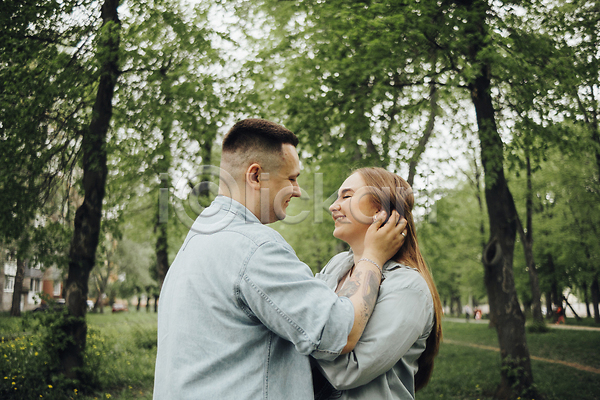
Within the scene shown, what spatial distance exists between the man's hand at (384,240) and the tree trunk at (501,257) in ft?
23.9

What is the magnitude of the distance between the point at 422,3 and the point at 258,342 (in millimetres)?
8265

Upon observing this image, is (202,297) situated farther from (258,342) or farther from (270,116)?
(270,116)

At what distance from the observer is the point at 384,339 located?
2.03 meters

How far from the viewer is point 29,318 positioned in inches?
332

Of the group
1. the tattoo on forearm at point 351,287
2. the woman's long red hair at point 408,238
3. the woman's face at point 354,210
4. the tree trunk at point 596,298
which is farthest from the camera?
the tree trunk at point 596,298

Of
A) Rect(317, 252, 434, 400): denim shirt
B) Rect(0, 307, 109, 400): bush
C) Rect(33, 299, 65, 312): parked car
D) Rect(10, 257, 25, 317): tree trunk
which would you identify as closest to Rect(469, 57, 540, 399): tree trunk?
Rect(317, 252, 434, 400): denim shirt

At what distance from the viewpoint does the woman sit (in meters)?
2.01

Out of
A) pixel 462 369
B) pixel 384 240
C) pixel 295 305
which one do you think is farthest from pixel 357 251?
pixel 462 369

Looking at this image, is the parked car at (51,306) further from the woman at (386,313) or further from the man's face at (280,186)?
the man's face at (280,186)

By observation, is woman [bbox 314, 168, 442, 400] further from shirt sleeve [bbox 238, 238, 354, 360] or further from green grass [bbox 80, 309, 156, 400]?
green grass [bbox 80, 309, 156, 400]

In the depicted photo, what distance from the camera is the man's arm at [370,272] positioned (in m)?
1.96

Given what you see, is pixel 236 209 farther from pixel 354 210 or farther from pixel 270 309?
pixel 354 210

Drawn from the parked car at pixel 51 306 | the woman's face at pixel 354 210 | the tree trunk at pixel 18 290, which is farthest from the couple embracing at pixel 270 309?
the tree trunk at pixel 18 290

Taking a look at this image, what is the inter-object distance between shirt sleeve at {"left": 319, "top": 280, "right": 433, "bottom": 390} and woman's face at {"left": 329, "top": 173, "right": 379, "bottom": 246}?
0.60 m
